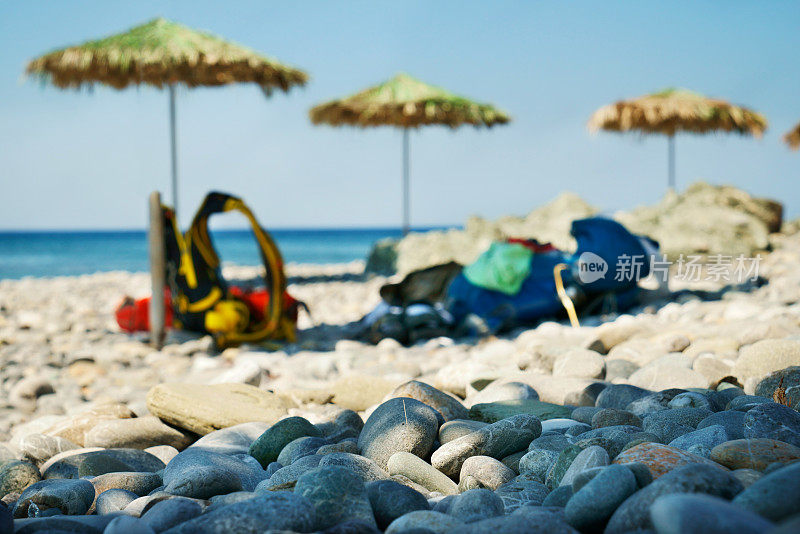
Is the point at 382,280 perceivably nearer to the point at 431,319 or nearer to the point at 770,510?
the point at 431,319

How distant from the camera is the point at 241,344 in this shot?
4.91m

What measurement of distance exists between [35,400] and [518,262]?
3.52 metres

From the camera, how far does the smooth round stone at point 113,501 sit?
156 cm

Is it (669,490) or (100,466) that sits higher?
(669,490)

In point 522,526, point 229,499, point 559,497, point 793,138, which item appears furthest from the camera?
point 793,138

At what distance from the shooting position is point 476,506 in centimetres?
136

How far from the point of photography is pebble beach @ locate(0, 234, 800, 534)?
1202 millimetres

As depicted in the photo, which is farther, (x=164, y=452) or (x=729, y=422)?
(x=164, y=452)

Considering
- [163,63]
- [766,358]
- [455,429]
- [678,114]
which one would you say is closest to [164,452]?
[455,429]

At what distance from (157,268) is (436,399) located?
133 inches

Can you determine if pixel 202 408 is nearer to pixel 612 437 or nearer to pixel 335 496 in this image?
pixel 335 496

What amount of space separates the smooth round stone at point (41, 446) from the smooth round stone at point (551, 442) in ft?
5.72

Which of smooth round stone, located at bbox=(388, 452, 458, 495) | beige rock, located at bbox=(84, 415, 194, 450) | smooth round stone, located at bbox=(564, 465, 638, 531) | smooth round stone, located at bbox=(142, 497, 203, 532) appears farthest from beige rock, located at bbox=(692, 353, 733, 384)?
beige rock, located at bbox=(84, 415, 194, 450)

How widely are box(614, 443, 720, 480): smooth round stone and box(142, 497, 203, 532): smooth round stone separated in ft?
3.09
